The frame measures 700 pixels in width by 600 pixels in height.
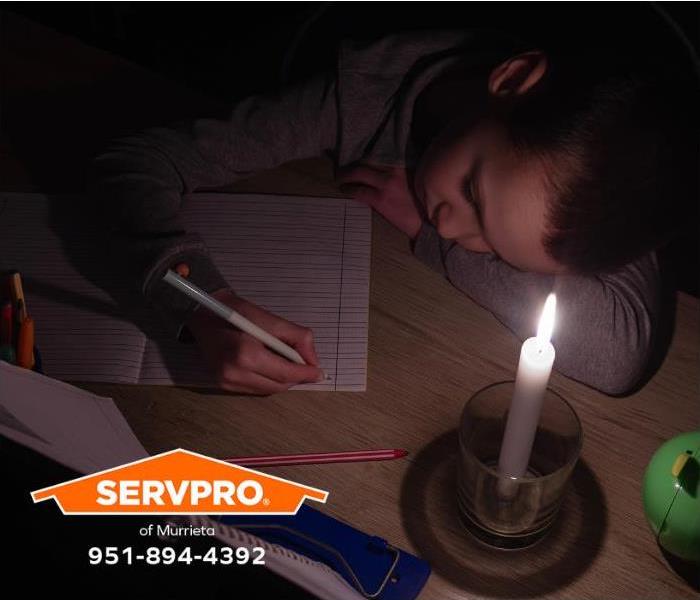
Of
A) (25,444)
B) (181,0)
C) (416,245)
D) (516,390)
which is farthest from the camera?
(181,0)

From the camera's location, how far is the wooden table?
25.7 inches

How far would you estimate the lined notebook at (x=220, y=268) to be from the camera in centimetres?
79

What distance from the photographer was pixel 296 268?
90 cm

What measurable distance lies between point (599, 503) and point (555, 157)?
322 mm

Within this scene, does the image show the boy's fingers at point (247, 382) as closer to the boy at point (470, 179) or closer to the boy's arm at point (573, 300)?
the boy at point (470, 179)

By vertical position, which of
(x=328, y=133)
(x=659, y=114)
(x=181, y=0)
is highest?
(x=659, y=114)

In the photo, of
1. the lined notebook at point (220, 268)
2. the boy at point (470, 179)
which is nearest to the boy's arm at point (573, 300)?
the boy at point (470, 179)

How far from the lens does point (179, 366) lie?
0.79 m

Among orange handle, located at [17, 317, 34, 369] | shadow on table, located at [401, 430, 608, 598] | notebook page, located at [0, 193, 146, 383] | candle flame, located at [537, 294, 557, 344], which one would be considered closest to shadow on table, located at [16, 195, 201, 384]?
notebook page, located at [0, 193, 146, 383]

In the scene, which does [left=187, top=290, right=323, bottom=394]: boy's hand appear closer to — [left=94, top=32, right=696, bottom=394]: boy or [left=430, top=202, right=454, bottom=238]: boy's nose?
[left=94, top=32, right=696, bottom=394]: boy

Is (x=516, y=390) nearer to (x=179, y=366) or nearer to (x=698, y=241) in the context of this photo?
(x=179, y=366)

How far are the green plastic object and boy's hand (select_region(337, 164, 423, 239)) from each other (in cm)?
40

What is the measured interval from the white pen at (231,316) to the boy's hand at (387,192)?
0.24m

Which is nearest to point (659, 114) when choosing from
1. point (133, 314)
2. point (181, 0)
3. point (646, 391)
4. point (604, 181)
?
point (604, 181)
